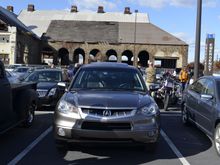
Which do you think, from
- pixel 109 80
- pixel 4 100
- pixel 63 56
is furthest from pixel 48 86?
pixel 63 56

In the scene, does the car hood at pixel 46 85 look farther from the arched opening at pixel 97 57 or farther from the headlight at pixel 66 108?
the headlight at pixel 66 108

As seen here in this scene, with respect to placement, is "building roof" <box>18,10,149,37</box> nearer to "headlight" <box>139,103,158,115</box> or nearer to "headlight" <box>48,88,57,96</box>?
"headlight" <box>48,88,57,96</box>

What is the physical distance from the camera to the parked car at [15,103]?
8.34m

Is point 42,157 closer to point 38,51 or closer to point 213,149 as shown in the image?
point 213,149

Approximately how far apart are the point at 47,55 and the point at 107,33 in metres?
10.7

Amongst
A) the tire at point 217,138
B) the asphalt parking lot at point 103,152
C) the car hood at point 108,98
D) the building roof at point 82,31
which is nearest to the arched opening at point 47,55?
the building roof at point 82,31

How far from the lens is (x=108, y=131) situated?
7.15 m

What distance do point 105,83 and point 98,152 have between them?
1.56m

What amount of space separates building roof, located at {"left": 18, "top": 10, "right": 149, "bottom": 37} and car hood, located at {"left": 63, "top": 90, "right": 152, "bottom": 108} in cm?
6556

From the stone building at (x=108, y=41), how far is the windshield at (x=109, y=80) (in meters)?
54.9

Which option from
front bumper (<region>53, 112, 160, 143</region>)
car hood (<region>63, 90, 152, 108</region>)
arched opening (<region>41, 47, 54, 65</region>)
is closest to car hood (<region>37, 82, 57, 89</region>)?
car hood (<region>63, 90, 152, 108</region>)

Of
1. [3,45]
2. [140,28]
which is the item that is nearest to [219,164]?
[3,45]

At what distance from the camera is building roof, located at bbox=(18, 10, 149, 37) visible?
245ft

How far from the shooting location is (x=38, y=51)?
6694cm
